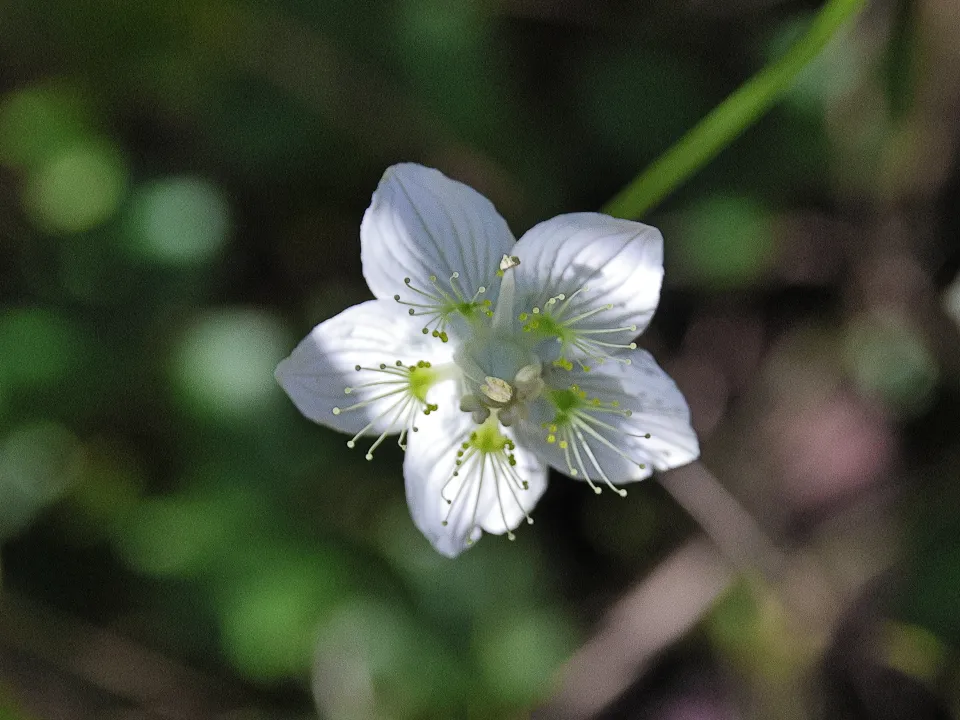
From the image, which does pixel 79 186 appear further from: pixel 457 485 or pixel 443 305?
pixel 457 485

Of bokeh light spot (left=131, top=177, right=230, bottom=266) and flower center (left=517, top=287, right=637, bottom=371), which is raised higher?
flower center (left=517, top=287, right=637, bottom=371)

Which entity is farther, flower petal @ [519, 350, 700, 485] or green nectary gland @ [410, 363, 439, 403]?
green nectary gland @ [410, 363, 439, 403]

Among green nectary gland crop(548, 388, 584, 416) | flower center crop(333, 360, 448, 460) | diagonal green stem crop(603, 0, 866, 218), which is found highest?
diagonal green stem crop(603, 0, 866, 218)

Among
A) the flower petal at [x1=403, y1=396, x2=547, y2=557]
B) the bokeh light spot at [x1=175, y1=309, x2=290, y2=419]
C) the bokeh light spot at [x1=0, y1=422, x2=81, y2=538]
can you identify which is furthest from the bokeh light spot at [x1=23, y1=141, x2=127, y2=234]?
the flower petal at [x1=403, y1=396, x2=547, y2=557]

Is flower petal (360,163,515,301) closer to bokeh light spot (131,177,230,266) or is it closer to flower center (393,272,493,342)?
flower center (393,272,493,342)

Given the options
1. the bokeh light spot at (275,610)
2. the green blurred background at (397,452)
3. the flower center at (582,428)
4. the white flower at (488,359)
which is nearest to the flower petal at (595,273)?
the white flower at (488,359)

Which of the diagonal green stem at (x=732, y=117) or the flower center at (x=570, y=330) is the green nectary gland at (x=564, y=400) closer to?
the flower center at (x=570, y=330)
